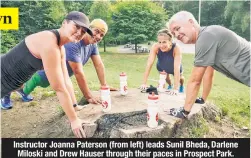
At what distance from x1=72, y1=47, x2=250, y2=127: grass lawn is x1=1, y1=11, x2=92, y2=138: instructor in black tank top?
113 inches

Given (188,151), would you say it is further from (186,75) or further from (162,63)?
(186,75)

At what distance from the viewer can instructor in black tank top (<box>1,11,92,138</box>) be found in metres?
3.26

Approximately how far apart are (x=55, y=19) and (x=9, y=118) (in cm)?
1187

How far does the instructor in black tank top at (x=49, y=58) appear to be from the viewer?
3.26 m

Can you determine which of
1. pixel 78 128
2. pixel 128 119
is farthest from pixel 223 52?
pixel 78 128

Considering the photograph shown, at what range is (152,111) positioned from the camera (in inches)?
143

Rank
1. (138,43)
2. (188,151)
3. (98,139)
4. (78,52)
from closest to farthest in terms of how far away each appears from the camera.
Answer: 1. (188,151)
2. (98,139)
3. (78,52)
4. (138,43)

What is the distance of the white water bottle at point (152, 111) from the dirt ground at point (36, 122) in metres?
0.96

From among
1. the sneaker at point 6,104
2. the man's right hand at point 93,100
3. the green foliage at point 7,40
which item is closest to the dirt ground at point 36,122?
the sneaker at point 6,104

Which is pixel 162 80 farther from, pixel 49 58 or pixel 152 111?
pixel 49 58

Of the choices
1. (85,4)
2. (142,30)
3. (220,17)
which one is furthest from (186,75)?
(220,17)

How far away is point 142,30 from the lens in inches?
666

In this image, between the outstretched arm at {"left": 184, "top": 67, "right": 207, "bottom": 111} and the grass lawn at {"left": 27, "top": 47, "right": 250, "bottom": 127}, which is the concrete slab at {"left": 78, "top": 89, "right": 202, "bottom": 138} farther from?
the grass lawn at {"left": 27, "top": 47, "right": 250, "bottom": 127}

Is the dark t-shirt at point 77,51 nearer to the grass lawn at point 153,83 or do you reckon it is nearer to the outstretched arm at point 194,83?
the outstretched arm at point 194,83
